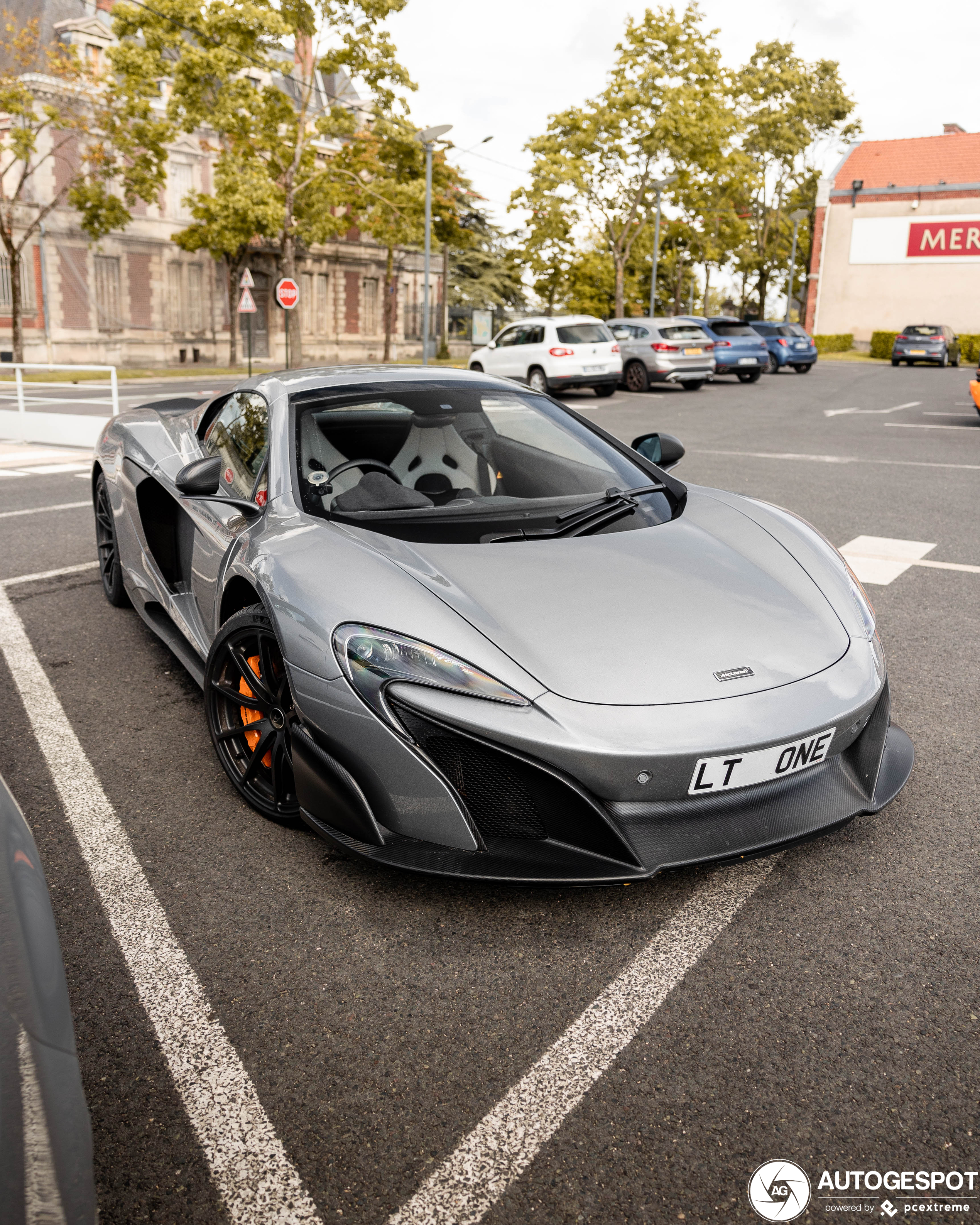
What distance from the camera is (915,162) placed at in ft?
168

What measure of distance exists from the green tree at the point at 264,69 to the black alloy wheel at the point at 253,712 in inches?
1125

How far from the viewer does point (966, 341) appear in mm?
44688

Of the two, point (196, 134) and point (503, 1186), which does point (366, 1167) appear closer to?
point (503, 1186)

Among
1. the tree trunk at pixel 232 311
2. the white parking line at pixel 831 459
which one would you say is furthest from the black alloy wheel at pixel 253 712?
the tree trunk at pixel 232 311

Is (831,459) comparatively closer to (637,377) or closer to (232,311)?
(637,377)

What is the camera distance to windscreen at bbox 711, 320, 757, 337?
2639 cm

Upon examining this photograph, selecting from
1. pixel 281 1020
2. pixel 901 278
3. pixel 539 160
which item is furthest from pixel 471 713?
pixel 901 278

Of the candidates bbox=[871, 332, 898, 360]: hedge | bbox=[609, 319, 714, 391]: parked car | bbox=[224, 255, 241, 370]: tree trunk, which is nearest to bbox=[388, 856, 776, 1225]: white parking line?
bbox=[609, 319, 714, 391]: parked car

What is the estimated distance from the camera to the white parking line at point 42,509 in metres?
A: 7.80

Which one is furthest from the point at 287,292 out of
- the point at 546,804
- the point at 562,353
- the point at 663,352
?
the point at 546,804

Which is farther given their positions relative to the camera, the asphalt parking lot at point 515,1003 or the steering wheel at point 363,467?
the steering wheel at point 363,467

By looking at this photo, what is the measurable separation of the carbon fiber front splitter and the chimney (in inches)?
1233

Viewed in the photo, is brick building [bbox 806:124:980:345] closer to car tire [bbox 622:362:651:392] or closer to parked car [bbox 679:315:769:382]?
parked car [bbox 679:315:769:382]

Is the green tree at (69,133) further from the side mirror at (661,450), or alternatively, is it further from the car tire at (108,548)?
the side mirror at (661,450)
